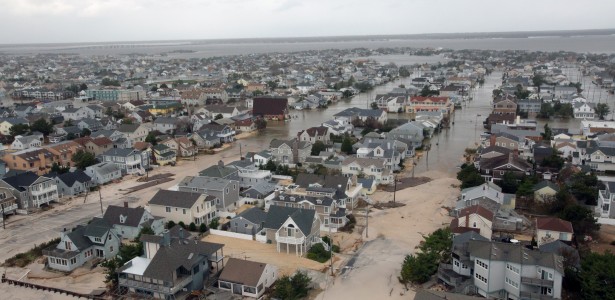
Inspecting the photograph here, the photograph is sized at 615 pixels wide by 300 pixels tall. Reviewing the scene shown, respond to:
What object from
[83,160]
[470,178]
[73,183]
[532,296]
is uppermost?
[470,178]

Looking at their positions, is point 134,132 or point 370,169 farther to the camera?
point 134,132

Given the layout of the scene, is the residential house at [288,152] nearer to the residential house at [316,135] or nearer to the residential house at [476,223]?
the residential house at [316,135]

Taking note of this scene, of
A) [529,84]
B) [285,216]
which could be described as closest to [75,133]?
[285,216]

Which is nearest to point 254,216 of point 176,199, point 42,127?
point 176,199

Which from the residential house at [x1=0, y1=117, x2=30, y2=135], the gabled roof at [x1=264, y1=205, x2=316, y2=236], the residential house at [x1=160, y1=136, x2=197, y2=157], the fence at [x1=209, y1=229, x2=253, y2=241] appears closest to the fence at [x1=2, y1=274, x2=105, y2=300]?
the fence at [x1=209, y1=229, x2=253, y2=241]

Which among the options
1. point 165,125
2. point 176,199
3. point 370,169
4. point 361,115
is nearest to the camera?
point 176,199

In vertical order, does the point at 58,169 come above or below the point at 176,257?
below

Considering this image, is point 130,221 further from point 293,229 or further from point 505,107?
point 505,107

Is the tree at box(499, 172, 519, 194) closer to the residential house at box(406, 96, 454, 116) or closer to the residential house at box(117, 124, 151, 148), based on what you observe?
the residential house at box(117, 124, 151, 148)

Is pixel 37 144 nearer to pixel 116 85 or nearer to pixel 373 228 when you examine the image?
pixel 373 228
